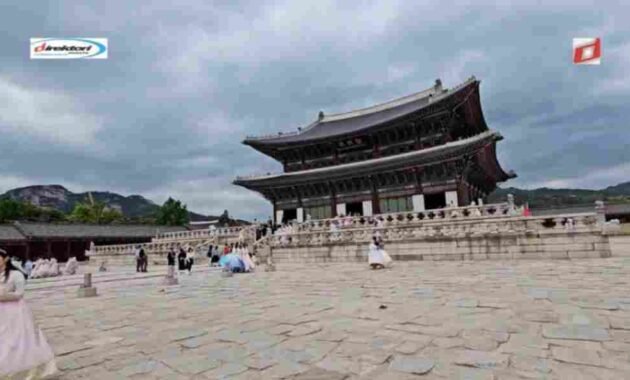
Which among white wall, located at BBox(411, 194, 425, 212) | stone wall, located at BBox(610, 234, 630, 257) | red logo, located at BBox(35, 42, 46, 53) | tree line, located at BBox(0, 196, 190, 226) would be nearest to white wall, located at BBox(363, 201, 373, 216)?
white wall, located at BBox(411, 194, 425, 212)

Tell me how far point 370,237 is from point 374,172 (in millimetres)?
10667

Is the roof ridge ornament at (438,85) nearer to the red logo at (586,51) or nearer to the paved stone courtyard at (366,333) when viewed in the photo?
the red logo at (586,51)

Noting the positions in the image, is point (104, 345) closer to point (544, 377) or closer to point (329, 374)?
point (329, 374)

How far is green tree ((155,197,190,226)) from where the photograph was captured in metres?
59.0

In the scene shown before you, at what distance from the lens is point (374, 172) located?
2855 centimetres

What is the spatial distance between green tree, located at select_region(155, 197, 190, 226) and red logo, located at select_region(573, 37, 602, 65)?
54560 mm

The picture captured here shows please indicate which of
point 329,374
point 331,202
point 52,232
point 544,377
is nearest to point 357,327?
point 329,374

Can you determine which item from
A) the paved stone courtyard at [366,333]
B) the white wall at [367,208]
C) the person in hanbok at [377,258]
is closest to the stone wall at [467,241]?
the person in hanbok at [377,258]

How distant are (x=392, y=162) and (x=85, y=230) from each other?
3129 centimetres

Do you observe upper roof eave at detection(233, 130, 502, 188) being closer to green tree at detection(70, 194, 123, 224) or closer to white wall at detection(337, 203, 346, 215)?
white wall at detection(337, 203, 346, 215)

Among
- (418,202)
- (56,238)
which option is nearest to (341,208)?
(418,202)

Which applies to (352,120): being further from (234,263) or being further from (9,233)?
(9,233)

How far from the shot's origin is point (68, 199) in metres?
152

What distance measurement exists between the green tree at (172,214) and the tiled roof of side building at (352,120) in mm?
29411
